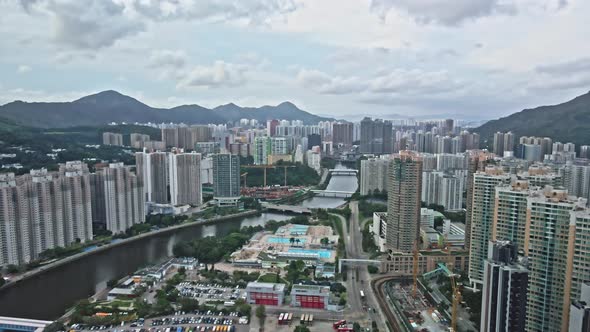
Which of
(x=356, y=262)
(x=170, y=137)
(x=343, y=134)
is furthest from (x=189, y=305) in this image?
(x=343, y=134)

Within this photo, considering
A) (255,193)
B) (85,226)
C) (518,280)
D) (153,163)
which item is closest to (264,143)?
(255,193)

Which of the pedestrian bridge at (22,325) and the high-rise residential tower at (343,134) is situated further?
the high-rise residential tower at (343,134)

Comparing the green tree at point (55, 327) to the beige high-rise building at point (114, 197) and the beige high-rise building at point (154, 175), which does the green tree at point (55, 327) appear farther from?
the beige high-rise building at point (154, 175)

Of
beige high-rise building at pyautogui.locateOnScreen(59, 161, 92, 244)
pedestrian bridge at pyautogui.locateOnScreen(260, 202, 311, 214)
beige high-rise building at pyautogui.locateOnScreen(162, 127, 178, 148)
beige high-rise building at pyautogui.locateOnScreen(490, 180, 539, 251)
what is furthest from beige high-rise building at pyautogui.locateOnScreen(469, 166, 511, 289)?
beige high-rise building at pyautogui.locateOnScreen(162, 127, 178, 148)

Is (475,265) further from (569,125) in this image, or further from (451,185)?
(569,125)

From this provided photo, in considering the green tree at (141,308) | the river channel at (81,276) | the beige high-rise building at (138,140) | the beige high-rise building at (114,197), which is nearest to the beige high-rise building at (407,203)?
the green tree at (141,308)

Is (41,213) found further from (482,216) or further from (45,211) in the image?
(482,216)

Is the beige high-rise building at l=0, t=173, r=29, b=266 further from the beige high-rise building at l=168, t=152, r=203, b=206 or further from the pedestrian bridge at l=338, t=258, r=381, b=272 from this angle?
the pedestrian bridge at l=338, t=258, r=381, b=272
